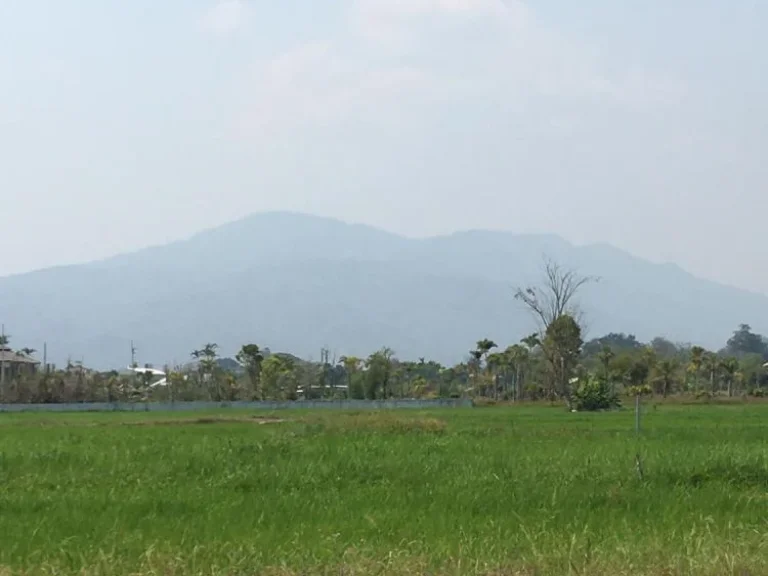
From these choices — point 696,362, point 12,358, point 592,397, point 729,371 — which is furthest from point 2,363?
point 729,371

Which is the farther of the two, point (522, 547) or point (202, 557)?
point (522, 547)

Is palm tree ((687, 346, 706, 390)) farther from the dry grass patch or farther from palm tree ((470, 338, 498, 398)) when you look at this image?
the dry grass patch

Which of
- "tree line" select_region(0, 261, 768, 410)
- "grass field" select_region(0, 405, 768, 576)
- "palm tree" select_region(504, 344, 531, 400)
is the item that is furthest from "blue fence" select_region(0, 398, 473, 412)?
"grass field" select_region(0, 405, 768, 576)

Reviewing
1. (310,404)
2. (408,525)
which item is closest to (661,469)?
(408,525)

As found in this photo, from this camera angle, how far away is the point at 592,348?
401 feet

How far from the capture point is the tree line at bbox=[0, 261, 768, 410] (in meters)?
61.5

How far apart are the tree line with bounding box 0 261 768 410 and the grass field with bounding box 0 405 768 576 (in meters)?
43.1

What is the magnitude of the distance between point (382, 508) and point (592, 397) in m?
38.4

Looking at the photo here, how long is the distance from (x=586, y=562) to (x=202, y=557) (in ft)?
9.92

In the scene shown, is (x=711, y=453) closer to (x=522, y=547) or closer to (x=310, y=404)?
(x=522, y=547)

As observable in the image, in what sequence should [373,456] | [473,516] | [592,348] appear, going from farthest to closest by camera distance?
1. [592,348]
2. [373,456]
3. [473,516]

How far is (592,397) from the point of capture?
1889 inches

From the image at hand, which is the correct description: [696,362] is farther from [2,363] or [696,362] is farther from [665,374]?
[2,363]

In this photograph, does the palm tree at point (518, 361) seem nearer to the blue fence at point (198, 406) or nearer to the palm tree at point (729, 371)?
the blue fence at point (198, 406)
